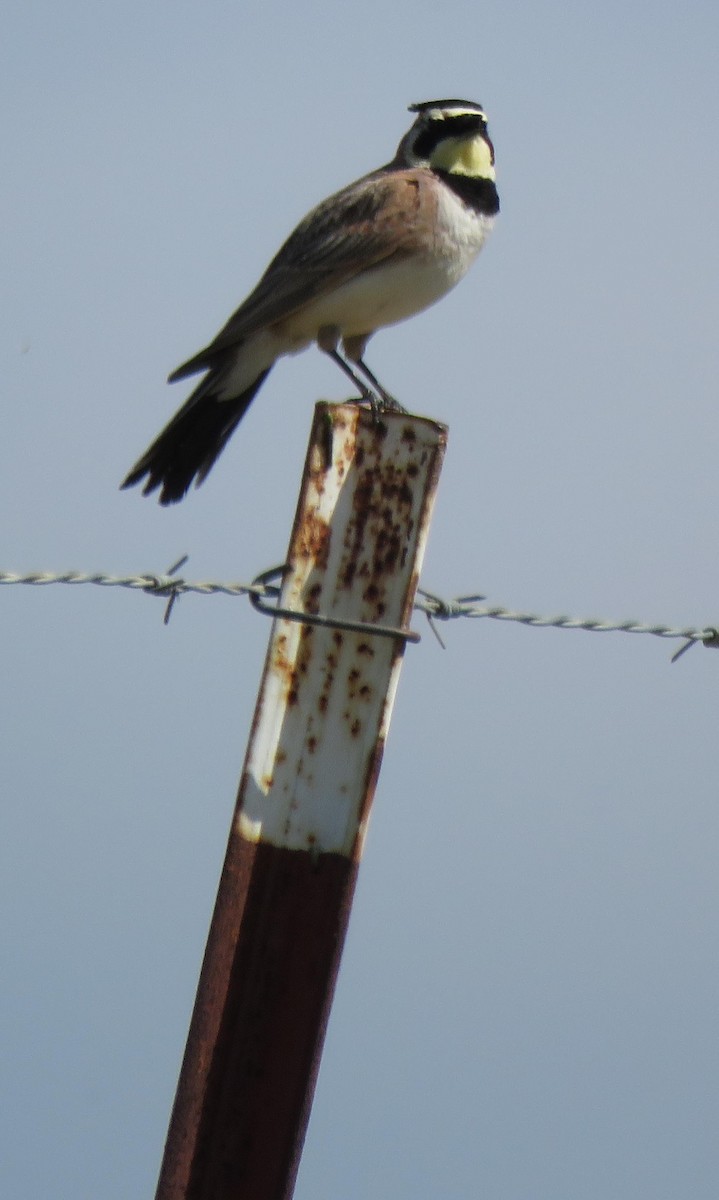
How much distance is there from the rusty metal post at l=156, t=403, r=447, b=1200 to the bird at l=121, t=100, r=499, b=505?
7.22 ft

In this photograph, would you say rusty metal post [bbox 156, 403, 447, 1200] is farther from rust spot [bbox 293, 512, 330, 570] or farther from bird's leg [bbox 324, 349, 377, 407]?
bird's leg [bbox 324, 349, 377, 407]

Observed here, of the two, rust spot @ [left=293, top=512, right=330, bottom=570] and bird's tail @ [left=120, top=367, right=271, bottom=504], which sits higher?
bird's tail @ [left=120, top=367, right=271, bottom=504]

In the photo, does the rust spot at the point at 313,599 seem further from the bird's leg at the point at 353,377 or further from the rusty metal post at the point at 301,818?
the bird's leg at the point at 353,377

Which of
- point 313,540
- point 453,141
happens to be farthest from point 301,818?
point 453,141

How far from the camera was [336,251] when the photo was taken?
5605 mm

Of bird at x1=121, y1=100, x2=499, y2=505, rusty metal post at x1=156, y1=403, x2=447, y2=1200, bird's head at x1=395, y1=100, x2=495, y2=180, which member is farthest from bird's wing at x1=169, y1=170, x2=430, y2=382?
rusty metal post at x1=156, y1=403, x2=447, y2=1200

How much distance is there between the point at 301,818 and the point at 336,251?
293 centimetres

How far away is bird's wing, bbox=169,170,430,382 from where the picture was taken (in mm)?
5457

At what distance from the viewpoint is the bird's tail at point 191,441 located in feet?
17.4

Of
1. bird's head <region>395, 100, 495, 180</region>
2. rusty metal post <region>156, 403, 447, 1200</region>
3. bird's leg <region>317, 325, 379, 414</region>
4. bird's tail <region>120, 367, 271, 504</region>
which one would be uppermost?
bird's head <region>395, 100, 495, 180</region>

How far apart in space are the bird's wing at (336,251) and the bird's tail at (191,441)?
0.14 metres

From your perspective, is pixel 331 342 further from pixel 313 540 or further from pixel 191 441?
pixel 313 540

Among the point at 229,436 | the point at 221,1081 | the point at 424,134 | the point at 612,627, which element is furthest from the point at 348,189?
the point at 221,1081

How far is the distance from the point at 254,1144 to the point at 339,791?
63 centimetres
